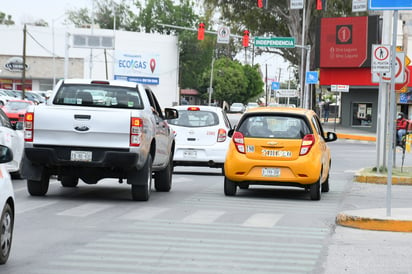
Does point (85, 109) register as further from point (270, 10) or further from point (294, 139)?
point (270, 10)

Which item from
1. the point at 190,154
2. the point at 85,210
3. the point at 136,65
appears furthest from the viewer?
the point at 136,65

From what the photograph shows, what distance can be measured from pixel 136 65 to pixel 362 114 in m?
38.6

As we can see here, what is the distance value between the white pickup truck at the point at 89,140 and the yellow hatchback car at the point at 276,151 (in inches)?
70.8

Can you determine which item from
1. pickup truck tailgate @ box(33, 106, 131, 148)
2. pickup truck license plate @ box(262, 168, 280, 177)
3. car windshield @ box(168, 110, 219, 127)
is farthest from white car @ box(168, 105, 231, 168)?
pickup truck tailgate @ box(33, 106, 131, 148)

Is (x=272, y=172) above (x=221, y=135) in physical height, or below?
below

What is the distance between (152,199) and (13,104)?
2251cm

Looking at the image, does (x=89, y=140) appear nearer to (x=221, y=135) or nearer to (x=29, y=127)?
(x=29, y=127)

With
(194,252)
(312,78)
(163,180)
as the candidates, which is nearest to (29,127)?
(163,180)

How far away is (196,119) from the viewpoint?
21.5 metres

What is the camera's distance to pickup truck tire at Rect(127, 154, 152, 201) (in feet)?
47.0

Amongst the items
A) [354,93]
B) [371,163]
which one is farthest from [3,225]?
[354,93]

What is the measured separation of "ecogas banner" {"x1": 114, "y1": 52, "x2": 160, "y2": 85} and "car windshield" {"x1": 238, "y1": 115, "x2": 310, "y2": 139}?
76.1 metres

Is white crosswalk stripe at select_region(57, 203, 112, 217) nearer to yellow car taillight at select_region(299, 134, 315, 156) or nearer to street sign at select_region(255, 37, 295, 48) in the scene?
yellow car taillight at select_region(299, 134, 315, 156)

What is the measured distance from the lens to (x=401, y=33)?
58812mm
